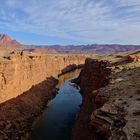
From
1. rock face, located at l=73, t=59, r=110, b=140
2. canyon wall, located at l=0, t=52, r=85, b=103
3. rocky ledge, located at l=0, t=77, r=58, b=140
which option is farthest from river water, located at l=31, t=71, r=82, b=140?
canyon wall, located at l=0, t=52, r=85, b=103

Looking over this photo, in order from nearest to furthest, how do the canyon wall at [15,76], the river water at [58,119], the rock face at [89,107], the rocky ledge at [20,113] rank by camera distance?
1. the rock face at [89,107]
2. the rocky ledge at [20,113]
3. the river water at [58,119]
4. the canyon wall at [15,76]

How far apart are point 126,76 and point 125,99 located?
7632 mm

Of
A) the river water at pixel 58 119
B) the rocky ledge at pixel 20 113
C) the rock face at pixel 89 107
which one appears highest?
the rock face at pixel 89 107

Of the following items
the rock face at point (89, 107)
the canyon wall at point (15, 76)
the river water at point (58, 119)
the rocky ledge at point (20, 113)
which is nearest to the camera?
the rock face at point (89, 107)

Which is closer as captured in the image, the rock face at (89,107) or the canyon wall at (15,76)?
the rock face at (89,107)

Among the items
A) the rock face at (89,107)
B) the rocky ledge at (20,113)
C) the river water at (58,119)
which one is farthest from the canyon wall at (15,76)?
the rock face at (89,107)

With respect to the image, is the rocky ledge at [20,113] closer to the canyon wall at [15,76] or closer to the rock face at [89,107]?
the canyon wall at [15,76]

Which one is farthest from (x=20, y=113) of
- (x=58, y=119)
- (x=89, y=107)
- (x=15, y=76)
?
(x=89, y=107)

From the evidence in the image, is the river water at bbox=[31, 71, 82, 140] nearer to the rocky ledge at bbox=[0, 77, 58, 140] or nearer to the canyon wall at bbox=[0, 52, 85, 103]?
the rocky ledge at bbox=[0, 77, 58, 140]

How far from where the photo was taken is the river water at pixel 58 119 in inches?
1345

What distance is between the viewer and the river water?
34156 millimetres

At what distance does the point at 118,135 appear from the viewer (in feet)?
38.1

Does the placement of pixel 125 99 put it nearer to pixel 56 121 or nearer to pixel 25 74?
pixel 56 121

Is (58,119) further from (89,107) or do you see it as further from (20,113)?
(89,107)
